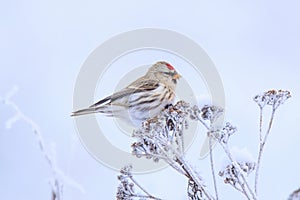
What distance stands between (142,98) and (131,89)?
0.06 meters

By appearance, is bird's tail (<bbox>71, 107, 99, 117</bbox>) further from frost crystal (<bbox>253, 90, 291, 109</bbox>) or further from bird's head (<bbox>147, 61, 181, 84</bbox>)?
frost crystal (<bbox>253, 90, 291, 109</bbox>)

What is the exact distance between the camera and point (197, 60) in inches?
57.6

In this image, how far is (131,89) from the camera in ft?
5.72

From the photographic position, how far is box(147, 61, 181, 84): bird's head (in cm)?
182

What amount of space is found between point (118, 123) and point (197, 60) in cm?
39

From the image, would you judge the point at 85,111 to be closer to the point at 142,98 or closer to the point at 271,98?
the point at 142,98

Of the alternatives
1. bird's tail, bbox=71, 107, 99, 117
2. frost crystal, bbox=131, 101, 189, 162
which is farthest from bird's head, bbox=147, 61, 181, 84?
frost crystal, bbox=131, 101, 189, 162

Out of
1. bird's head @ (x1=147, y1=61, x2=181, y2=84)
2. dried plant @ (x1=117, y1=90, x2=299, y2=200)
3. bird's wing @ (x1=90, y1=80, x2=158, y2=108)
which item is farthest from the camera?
bird's head @ (x1=147, y1=61, x2=181, y2=84)

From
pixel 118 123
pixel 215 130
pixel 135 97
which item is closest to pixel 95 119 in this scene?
pixel 118 123

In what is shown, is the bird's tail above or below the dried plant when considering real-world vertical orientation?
above

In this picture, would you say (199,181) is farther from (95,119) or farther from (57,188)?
(95,119)

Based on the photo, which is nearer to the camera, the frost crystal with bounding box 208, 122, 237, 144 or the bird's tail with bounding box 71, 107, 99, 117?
the frost crystal with bounding box 208, 122, 237, 144

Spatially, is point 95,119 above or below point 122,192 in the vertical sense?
above

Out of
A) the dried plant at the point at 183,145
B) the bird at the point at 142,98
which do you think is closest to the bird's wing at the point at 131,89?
the bird at the point at 142,98
